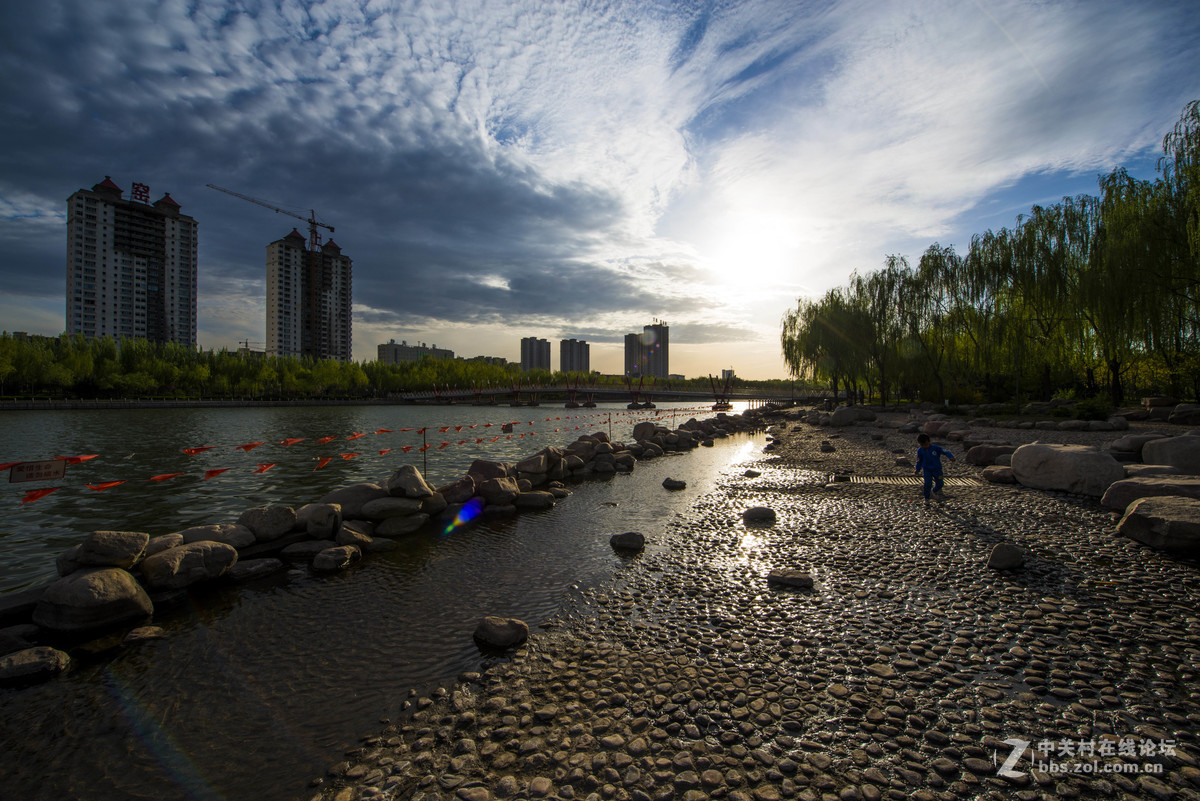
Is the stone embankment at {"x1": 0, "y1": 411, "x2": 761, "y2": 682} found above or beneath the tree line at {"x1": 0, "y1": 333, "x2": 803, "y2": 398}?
beneath

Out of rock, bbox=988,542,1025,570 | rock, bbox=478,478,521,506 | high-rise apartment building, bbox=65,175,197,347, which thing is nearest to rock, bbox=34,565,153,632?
rock, bbox=478,478,521,506

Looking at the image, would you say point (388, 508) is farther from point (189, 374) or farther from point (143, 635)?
point (189, 374)

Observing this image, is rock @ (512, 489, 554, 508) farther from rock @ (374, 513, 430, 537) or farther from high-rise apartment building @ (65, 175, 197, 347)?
high-rise apartment building @ (65, 175, 197, 347)

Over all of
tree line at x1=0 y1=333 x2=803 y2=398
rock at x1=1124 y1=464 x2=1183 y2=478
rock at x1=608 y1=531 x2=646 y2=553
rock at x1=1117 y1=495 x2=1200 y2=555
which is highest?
tree line at x1=0 y1=333 x2=803 y2=398

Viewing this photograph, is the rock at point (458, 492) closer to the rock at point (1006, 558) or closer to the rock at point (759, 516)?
the rock at point (759, 516)

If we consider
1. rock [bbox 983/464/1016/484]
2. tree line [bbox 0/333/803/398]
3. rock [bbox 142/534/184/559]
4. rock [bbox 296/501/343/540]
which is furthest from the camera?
tree line [bbox 0/333/803/398]

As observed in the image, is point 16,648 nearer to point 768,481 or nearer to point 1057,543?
point 1057,543

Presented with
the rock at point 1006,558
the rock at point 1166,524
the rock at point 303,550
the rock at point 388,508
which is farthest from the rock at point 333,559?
the rock at point 1166,524

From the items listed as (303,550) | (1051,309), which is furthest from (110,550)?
(1051,309)

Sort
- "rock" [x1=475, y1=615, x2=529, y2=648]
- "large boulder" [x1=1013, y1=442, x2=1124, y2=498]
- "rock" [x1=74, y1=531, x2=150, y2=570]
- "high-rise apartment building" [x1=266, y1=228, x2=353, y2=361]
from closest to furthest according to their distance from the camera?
"rock" [x1=475, y1=615, x2=529, y2=648] < "rock" [x1=74, y1=531, x2=150, y2=570] < "large boulder" [x1=1013, y1=442, x2=1124, y2=498] < "high-rise apartment building" [x1=266, y1=228, x2=353, y2=361]

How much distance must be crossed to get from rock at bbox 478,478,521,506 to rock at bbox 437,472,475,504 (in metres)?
0.35

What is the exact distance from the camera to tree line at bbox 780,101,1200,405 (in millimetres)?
22578

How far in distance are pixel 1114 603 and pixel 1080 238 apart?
118ft

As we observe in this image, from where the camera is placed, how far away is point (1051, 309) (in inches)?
1206
